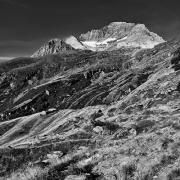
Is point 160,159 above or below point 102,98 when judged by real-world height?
below

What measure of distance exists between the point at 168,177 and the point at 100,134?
20.1 meters

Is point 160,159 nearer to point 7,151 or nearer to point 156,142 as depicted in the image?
point 156,142

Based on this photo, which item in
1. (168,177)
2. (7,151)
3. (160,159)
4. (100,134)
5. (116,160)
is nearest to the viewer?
(168,177)

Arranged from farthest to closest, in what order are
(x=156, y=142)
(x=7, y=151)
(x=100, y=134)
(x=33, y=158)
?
1. (x=100, y=134)
2. (x=7, y=151)
3. (x=33, y=158)
4. (x=156, y=142)

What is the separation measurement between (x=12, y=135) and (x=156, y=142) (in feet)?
546

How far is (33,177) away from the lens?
51.6 feet

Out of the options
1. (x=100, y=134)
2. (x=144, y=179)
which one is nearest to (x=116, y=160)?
(x=144, y=179)

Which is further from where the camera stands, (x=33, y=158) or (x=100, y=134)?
(x=100, y=134)

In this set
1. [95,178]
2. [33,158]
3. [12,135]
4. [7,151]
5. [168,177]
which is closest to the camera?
[168,177]

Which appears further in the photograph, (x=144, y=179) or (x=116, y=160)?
(x=116, y=160)

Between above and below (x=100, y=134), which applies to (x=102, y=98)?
above

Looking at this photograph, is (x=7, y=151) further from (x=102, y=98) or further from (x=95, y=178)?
(x=102, y=98)

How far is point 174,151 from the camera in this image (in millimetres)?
17281

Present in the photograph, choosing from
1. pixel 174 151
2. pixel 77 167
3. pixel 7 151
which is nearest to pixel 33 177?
pixel 77 167
